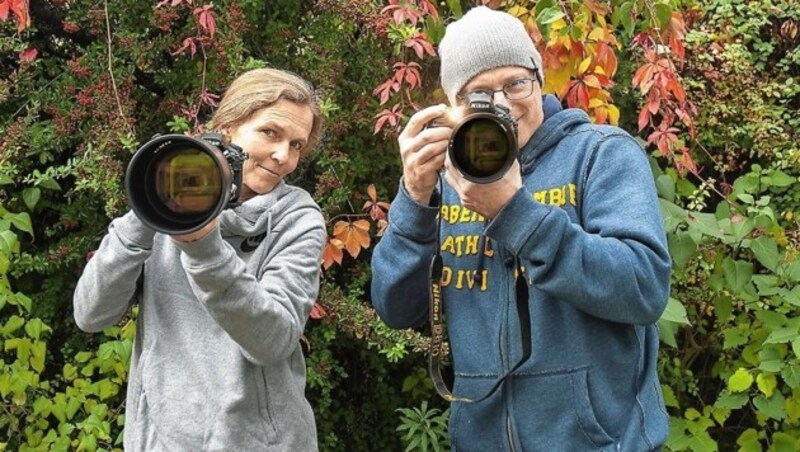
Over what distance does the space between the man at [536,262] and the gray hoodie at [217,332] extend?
0.68ft

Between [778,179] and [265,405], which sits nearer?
[265,405]

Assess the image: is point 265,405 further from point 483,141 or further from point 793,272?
point 793,272

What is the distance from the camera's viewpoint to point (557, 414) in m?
1.70

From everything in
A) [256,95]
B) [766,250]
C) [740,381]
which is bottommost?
[740,381]

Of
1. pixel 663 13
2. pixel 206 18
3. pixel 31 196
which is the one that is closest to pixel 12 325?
pixel 31 196

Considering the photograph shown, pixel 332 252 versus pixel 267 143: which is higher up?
pixel 267 143

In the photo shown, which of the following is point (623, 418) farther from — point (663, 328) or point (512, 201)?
point (663, 328)

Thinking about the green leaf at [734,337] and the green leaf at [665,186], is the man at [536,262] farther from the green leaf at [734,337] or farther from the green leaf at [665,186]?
the green leaf at [734,337]

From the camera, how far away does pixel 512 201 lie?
5.41ft

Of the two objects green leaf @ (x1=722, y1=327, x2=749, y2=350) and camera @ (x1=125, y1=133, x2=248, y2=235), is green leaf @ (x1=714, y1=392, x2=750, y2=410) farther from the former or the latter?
camera @ (x1=125, y1=133, x2=248, y2=235)

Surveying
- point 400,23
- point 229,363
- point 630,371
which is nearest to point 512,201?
point 630,371

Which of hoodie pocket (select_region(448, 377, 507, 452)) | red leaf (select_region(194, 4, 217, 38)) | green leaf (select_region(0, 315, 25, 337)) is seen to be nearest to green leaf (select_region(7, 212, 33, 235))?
green leaf (select_region(0, 315, 25, 337))

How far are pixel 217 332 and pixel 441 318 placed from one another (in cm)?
42

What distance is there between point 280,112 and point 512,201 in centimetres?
63
